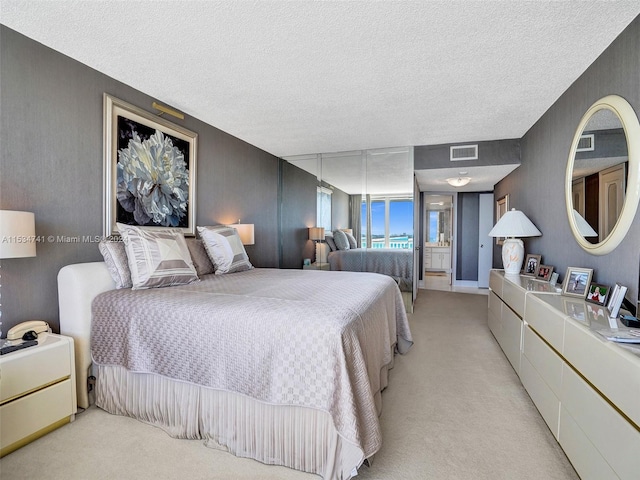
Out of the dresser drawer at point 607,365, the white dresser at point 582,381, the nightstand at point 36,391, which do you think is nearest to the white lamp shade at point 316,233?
the white dresser at point 582,381

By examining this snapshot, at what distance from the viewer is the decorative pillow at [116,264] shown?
2.24 m

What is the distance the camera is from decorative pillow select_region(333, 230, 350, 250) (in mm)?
5109

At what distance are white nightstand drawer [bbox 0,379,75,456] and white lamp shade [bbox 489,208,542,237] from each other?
4.05 m

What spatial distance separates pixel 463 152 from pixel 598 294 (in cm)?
294

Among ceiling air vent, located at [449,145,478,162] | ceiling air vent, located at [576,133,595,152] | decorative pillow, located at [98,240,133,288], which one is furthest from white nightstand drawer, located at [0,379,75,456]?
ceiling air vent, located at [449,145,478,162]

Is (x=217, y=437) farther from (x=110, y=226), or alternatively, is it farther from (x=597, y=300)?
(x=597, y=300)

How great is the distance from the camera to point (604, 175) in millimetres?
2078

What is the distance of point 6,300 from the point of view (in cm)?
195

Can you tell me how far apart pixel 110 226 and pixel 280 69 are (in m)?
1.92

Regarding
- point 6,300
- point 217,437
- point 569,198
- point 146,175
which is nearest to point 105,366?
point 6,300

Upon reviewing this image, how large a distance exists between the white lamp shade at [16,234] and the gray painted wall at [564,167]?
3.50 m

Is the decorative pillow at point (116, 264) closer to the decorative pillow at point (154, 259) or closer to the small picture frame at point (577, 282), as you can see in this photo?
the decorative pillow at point (154, 259)

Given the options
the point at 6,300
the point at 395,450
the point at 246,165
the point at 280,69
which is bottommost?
the point at 395,450

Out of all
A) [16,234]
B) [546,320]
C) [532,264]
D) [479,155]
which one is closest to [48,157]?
[16,234]
